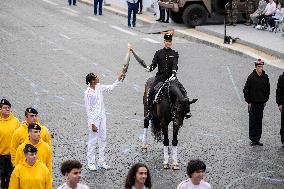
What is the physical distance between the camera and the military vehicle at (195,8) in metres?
33.6

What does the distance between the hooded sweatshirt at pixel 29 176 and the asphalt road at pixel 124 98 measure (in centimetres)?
359

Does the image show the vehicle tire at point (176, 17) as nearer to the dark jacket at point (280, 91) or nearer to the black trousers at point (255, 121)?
the black trousers at point (255, 121)

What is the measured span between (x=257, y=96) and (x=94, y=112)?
407 cm

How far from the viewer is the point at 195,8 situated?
3388cm

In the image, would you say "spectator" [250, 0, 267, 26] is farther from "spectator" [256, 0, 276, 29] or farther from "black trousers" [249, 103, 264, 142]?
"black trousers" [249, 103, 264, 142]

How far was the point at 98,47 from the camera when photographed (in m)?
28.7

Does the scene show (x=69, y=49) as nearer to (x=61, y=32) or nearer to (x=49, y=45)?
(x=49, y=45)

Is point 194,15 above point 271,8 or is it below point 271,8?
below

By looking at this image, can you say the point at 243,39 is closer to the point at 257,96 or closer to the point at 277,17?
the point at 277,17

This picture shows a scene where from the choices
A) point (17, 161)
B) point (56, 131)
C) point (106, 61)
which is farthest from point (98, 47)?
point (17, 161)

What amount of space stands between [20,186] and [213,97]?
1170 centimetres

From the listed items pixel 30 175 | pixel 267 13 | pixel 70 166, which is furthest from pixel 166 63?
pixel 267 13

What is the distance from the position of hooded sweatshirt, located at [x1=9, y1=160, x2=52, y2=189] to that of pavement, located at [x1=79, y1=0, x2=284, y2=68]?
17090mm

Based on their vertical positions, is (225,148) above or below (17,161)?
below
